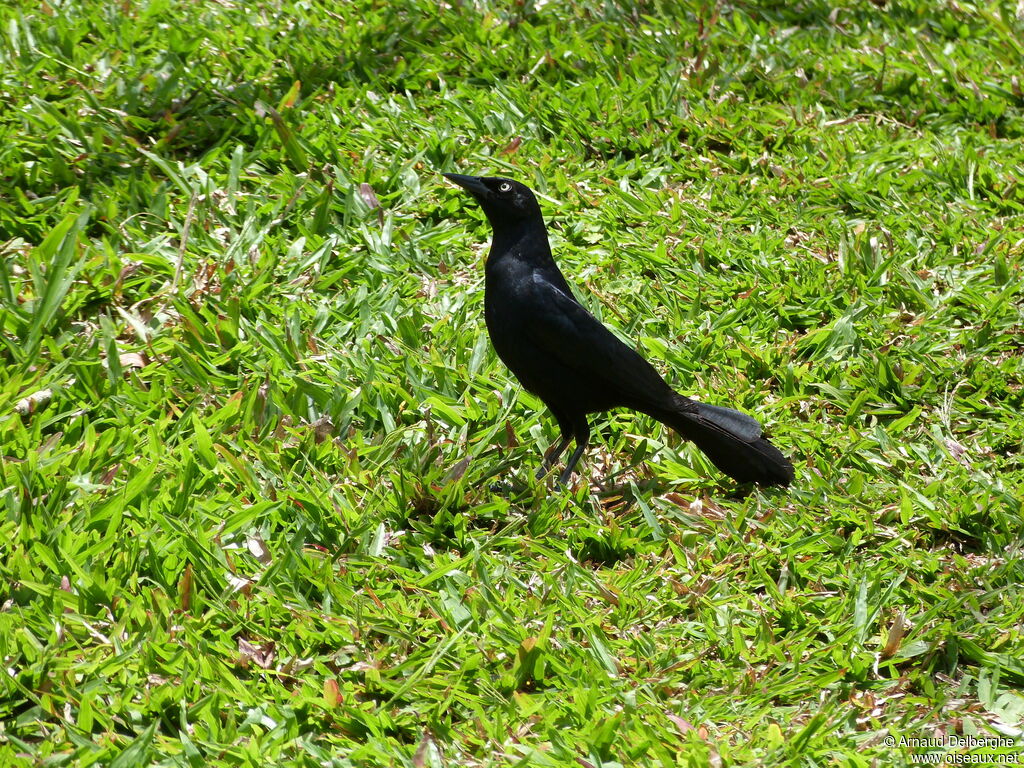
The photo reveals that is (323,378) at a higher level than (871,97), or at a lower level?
lower

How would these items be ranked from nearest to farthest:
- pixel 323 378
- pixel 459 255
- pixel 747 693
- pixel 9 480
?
1. pixel 747 693
2. pixel 9 480
3. pixel 323 378
4. pixel 459 255

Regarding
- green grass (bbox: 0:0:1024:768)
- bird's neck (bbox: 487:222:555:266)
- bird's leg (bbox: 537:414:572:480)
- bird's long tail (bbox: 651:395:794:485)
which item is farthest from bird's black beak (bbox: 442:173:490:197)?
bird's long tail (bbox: 651:395:794:485)

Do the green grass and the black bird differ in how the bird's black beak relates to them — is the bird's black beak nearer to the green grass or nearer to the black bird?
the black bird

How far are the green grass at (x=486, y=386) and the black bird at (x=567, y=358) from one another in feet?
0.72

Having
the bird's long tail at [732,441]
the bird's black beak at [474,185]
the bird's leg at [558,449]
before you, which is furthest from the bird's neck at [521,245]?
the bird's long tail at [732,441]

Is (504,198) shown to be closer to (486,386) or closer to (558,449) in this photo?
(486,386)

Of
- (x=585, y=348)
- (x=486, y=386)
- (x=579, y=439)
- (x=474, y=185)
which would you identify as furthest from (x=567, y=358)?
(x=474, y=185)

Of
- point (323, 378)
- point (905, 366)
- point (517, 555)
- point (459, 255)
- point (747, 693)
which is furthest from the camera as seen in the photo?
point (459, 255)

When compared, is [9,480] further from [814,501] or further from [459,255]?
[814,501]

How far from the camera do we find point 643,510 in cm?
418

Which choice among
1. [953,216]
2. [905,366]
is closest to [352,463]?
[905,366]

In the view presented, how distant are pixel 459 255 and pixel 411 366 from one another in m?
1.01

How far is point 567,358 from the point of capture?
424 centimetres

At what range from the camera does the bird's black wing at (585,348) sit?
13.9ft
